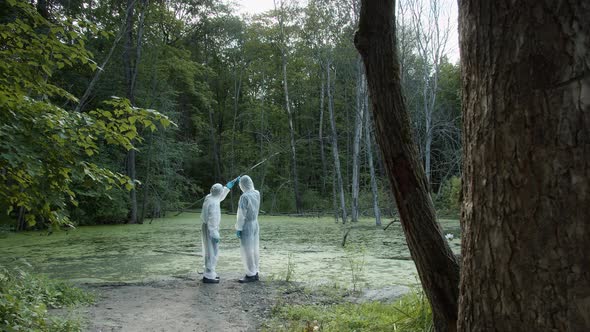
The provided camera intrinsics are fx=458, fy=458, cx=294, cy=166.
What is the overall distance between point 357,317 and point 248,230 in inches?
149

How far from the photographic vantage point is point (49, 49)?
3.72 metres

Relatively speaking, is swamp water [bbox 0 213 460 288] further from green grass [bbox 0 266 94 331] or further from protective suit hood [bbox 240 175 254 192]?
protective suit hood [bbox 240 175 254 192]

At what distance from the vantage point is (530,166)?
1100 mm

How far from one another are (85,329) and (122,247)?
7566mm

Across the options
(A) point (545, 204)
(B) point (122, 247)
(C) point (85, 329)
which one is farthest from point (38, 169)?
(B) point (122, 247)

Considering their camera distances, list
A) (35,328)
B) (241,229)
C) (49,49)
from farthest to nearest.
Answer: (241,229) → (49,49) → (35,328)

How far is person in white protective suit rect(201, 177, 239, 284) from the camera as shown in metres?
7.72

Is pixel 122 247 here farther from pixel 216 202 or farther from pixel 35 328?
pixel 35 328

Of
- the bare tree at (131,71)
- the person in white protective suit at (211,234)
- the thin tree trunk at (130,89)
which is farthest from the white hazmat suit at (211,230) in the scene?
the thin tree trunk at (130,89)

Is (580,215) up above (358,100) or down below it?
below

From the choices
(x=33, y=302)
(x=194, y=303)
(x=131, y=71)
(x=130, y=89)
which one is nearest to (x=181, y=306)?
(x=194, y=303)

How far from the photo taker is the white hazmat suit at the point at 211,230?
7750 mm

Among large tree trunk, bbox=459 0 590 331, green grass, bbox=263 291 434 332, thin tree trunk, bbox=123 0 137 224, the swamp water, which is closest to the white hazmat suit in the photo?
the swamp water

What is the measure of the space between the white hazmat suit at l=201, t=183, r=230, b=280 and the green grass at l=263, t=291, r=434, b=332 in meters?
2.22
